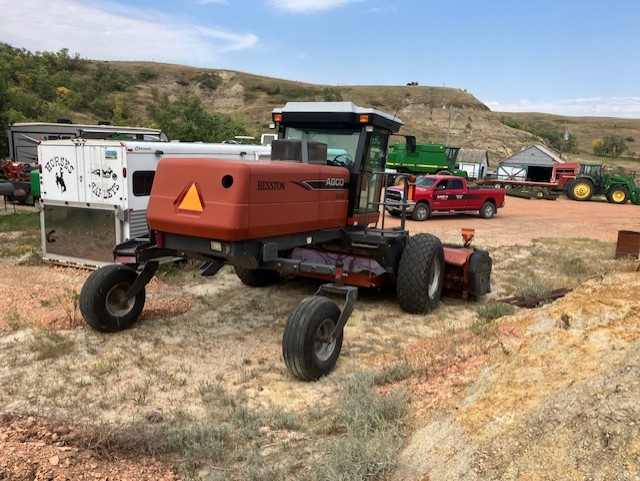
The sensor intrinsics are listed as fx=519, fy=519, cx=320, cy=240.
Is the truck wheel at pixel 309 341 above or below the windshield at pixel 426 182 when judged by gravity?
below

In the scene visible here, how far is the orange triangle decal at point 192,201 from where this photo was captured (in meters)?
5.18

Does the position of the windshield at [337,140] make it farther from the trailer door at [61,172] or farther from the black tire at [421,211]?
the black tire at [421,211]

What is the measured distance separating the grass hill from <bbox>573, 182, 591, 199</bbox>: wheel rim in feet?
69.9

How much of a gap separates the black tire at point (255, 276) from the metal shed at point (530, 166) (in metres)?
31.9

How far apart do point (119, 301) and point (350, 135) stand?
3.73 metres

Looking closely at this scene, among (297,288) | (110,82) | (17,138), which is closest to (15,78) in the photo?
(110,82)

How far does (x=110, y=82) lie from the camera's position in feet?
178

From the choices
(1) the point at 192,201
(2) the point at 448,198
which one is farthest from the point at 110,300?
(2) the point at 448,198

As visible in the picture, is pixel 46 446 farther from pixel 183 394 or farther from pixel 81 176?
pixel 81 176

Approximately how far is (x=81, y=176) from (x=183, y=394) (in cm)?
604

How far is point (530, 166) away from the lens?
36938 millimetres

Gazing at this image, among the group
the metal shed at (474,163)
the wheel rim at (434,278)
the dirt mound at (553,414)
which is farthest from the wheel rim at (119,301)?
the metal shed at (474,163)

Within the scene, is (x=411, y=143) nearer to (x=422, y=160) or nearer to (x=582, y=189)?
(x=422, y=160)

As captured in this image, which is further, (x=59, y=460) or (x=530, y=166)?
(x=530, y=166)
